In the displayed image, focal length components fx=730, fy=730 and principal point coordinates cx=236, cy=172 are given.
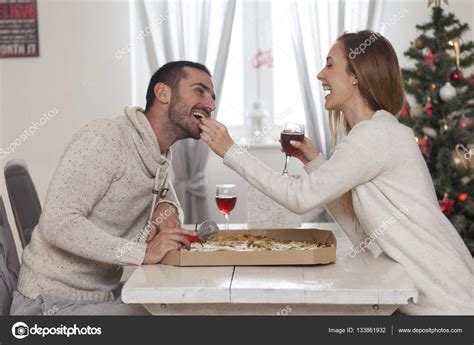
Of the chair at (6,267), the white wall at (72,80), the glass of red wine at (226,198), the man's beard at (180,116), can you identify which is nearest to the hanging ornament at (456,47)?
the white wall at (72,80)

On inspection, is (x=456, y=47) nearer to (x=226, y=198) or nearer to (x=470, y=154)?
(x=470, y=154)

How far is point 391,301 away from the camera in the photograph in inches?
58.4

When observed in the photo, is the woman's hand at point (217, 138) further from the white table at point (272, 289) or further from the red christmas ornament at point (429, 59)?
the red christmas ornament at point (429, 59)

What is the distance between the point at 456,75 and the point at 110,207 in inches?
102

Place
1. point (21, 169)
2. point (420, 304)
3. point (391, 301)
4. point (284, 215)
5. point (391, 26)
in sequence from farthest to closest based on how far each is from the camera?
1. point (391, 26)
2. point (284, 215)
3. point (21, 169)
4. point (420, 304)
5. point (391, 301)

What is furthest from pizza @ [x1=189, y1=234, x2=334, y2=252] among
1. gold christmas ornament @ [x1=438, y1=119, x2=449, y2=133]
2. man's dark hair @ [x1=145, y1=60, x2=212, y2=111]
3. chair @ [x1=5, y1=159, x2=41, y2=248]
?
gold christmas ornament @ [x1=438, y1=119, x2=449, y2=133]

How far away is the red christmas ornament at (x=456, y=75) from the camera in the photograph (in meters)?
4.00

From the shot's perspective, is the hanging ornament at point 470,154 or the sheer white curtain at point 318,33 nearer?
the hanging ornament at point 470,154

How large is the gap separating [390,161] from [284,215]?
32.8 inches

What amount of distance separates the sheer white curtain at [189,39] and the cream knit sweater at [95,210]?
255 centimetres

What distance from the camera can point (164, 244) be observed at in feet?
5.67

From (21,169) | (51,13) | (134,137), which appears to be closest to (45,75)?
(51,13)
